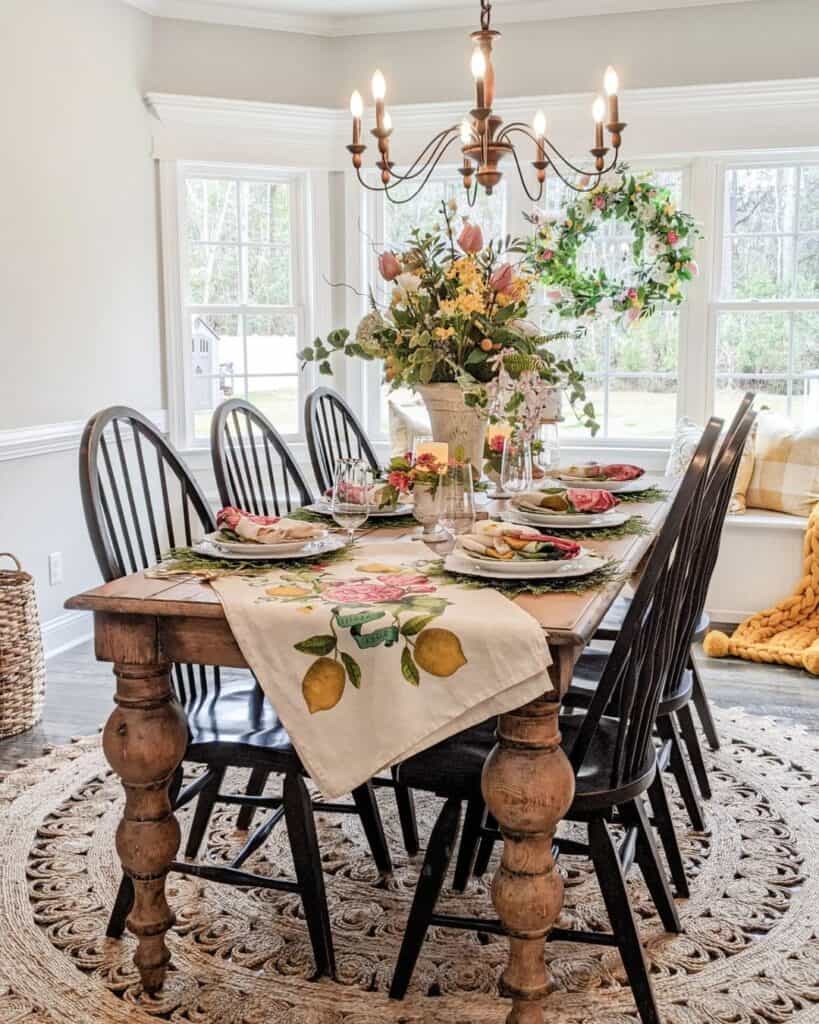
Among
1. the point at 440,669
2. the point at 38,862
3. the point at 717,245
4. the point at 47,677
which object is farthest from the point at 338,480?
the point at 717,245

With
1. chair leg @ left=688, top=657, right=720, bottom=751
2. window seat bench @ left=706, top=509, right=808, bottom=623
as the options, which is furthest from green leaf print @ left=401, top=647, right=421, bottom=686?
window seat bench @ left=706, top=509, right=808, bottom=623

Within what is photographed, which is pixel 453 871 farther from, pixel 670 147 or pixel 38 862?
pixel 670 147

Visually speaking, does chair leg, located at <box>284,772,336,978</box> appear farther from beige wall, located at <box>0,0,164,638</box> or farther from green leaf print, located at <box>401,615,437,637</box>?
beige wall, located at <box>0,0,164,638</box>

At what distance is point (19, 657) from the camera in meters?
3.40

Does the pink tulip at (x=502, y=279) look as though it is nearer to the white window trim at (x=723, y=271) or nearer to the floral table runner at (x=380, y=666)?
the floral table runner at (x=380, y=666)

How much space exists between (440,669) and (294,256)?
3942mm

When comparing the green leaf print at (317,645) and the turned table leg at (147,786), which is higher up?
the green leaf print at (317,645)

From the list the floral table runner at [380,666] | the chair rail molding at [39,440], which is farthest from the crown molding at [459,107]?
the floral table runner at [380,666]

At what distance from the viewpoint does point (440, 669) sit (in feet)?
5.40

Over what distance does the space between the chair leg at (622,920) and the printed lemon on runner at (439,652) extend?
0.46 meters

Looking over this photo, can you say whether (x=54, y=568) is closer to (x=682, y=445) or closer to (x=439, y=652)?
(x=682, y=445)

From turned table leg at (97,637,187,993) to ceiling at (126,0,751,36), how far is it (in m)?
3.75

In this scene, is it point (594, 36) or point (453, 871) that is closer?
point (453, 871)

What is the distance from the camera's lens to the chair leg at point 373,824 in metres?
2.40
